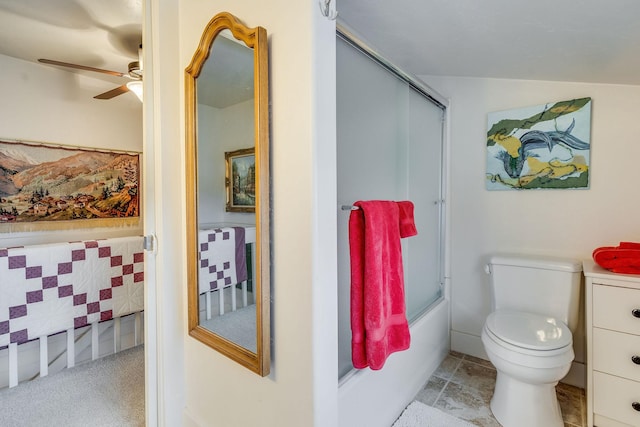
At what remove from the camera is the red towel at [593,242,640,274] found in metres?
1.42

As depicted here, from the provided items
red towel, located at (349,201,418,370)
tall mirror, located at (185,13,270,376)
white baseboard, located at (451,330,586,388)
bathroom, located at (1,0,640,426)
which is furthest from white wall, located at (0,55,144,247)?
white baseboard, located at (451,330,586,388)

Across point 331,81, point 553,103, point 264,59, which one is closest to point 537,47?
point 553,103

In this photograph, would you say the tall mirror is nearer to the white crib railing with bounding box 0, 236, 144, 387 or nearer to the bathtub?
the bathtub

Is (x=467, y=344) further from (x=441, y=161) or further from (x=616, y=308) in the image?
(x=441, y=161)

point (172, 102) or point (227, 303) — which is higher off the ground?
point (172, 102)

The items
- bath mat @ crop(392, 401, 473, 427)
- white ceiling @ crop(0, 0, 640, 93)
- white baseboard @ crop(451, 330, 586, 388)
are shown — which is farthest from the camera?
white baseboard @ crop(451, 330, 586, 388)

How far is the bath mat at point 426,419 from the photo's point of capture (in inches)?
59.3

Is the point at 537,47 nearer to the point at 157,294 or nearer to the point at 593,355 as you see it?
the point at 593,355

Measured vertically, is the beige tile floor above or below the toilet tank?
below

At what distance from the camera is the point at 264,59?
0.99 metres

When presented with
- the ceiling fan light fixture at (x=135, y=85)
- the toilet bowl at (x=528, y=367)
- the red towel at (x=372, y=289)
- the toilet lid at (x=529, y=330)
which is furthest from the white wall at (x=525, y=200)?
the ceiling fan light fixture at (x=135, y=85)

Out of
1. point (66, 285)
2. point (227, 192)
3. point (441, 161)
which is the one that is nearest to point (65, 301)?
point (66, 285)

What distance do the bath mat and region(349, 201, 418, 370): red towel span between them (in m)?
0.49

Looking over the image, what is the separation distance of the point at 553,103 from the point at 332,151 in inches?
67.4
